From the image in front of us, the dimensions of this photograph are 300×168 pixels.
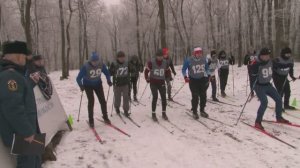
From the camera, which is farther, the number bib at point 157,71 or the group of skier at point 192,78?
the number bib at point 157,71

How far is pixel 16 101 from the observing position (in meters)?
3.95

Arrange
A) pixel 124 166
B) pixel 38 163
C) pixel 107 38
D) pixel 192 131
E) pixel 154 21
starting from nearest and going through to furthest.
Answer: pixel 38 163, pixel 124 166, pixel 192 131, pixel 154 21, pixel 107 38

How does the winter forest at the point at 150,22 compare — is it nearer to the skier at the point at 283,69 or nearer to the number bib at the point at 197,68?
the number bib at the point at 197,68

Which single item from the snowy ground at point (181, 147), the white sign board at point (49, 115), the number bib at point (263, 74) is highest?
the number bib at point (263, 74)

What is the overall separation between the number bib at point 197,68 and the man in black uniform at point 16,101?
6.25 meters

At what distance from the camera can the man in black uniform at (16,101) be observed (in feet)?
12.9

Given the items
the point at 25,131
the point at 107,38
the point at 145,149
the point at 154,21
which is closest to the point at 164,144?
the point at 145,149

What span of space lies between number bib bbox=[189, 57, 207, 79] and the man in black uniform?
20.5ft

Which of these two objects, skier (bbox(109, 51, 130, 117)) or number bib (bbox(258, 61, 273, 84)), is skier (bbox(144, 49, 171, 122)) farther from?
number bib (bbox(258, 61, 273, 84))

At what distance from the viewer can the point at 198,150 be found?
23.2 feet

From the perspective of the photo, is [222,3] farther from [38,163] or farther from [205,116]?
[38,163]

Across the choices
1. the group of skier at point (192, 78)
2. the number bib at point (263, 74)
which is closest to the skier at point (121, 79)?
the group of skier at point (192, 78)

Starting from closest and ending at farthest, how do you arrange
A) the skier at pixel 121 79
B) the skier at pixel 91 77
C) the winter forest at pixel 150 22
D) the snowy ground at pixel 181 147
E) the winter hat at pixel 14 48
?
the winter hat at pixel 14 48, the snowy ground at pixel 181 147, the skier at pixel 91 77, the skier at pixel 121 79, the winter forest at pixel 150 22

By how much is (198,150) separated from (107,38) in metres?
61.0
